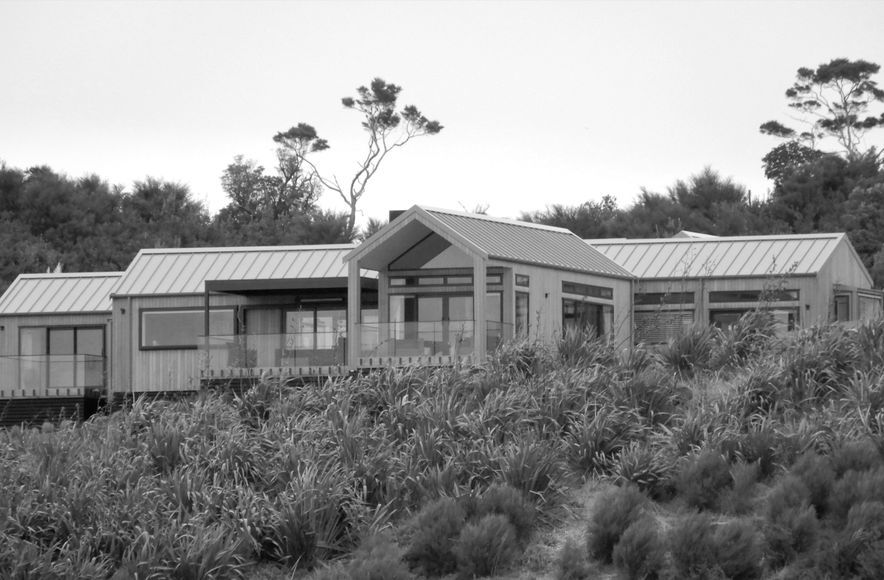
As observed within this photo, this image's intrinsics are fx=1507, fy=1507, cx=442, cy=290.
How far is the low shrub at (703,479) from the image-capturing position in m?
15.9

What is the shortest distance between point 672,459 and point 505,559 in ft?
8.74

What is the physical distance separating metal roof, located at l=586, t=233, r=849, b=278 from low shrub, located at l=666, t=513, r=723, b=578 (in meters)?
17.8

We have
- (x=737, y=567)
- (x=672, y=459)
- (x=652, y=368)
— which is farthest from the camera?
(x=652, y=368)

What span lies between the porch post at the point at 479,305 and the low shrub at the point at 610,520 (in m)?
10.6

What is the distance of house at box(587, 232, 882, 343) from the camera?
31.8 meters

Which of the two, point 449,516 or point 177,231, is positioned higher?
point 177,231

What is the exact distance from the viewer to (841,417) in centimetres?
1717

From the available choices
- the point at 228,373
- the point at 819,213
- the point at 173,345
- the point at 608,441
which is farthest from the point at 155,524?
the point at 819,213

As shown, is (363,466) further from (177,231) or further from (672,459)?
(177,231)

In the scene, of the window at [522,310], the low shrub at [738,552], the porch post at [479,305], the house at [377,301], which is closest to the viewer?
the low shrub at [738,552]

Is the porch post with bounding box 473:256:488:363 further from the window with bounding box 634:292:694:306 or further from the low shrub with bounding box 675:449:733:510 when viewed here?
the low shrub with bounding box 675:449:733:510

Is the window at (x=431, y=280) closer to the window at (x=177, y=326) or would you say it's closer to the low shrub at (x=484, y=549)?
the window at (x=177, y=326)

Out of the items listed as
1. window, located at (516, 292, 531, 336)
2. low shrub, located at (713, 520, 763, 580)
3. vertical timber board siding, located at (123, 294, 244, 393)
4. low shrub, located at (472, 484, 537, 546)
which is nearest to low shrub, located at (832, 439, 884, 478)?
low shrub, located at (713, 520, 763, 580)

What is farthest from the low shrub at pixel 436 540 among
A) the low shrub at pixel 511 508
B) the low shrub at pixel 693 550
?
the low shrub at pixel 693 550
